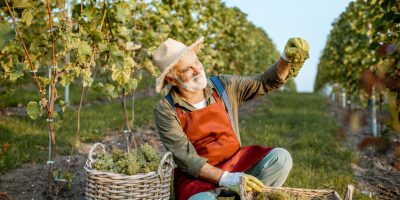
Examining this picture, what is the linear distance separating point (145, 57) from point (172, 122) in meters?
2.01

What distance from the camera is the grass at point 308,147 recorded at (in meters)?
4.12

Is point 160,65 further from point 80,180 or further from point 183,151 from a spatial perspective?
point 80,180

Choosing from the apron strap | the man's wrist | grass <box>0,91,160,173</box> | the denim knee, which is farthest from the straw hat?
grass <box>0,91,160,173</box>

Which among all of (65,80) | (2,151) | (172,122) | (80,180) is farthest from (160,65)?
(2,151)

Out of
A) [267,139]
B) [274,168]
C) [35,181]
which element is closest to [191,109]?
[274,168]

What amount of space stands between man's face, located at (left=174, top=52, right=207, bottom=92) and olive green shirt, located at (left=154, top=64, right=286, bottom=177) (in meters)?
0.12

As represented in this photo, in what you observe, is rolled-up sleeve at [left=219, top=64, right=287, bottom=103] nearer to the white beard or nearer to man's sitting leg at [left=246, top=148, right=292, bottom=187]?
the white beard

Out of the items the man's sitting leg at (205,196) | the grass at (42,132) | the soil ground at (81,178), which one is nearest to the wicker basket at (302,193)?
the man's sitting leg at (205,196)

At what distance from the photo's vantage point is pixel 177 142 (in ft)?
9.09

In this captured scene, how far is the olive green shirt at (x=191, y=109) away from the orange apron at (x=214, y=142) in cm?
7

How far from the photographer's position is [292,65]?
270 centimetres

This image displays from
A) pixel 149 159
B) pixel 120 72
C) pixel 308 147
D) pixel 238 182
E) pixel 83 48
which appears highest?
pixel 83 48

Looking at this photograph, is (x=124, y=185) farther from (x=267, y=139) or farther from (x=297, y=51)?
(x=267, y=139)

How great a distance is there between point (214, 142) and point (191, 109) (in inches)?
9.9
